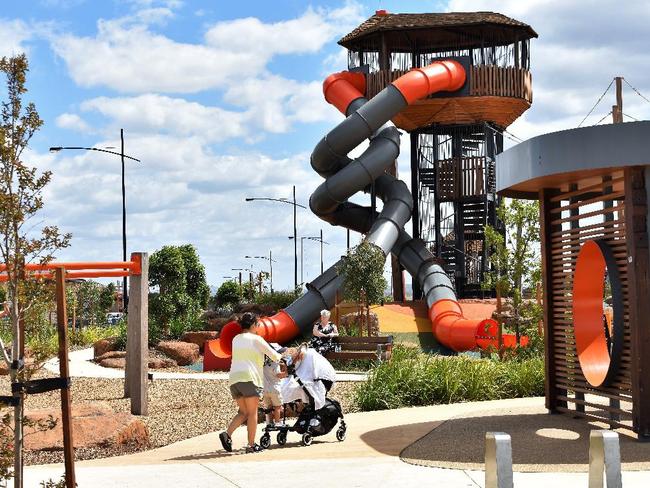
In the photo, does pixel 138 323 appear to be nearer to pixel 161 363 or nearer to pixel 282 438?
pixel 282 438

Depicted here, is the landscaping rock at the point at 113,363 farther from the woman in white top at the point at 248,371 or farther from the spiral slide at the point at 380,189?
the woman in white top at the point at 248,371

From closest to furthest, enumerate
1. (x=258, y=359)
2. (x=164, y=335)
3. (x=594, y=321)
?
(x=258, y=359) → (x=594, y=321) → (x=164, y=335)

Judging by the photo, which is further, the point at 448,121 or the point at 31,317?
the point at 448,121

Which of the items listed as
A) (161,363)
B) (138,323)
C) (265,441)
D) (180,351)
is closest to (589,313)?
(265,441)

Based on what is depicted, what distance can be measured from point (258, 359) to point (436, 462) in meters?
2.56

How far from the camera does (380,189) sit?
3506cm

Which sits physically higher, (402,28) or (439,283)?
(402,28)

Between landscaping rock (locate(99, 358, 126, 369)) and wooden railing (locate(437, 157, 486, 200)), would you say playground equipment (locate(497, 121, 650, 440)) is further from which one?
wooden railing (locate(437, 157, 486, 200))

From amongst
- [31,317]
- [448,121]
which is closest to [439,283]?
[448,121]

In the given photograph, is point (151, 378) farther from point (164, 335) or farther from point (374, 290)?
point (164, 335)

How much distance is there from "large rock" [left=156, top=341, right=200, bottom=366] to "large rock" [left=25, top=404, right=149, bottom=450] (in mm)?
16609

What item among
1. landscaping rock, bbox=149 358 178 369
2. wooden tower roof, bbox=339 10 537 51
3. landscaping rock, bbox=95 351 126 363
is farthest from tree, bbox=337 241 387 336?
wooden tower roof, bbox=339 10 537 51

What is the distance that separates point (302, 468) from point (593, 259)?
502 cm

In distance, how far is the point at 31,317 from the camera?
30.0ft
